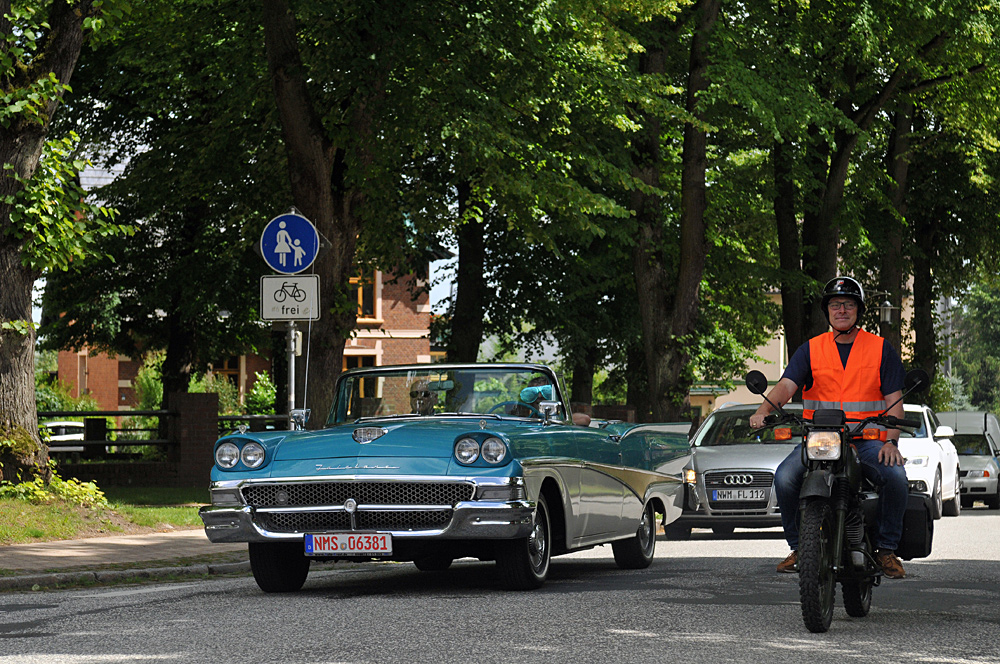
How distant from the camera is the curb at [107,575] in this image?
1063 centimetres

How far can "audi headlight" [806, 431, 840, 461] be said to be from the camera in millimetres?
7711

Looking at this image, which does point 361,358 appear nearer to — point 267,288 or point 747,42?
point 747,42

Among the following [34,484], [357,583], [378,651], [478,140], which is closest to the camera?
[378,651]

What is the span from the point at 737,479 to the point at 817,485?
861cm

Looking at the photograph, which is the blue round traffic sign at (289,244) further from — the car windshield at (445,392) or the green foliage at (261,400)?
the green foliage at (261,400)

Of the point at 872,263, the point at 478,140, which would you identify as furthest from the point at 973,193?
the point at 478,140

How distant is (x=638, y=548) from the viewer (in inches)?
469

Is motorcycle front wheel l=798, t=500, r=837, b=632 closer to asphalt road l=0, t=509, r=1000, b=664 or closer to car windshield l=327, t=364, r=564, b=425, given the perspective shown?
asphalt road l=0, t=509, r=1000, b=664

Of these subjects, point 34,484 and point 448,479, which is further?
point 34,484

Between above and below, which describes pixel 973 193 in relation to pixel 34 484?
above

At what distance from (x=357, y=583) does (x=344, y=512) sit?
67.1 inches

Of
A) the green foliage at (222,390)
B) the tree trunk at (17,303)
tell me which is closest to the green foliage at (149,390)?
the green foliage at (222,390)

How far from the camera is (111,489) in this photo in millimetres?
22609

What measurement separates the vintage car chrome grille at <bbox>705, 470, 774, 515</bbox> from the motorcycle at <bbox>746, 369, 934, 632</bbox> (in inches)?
298
